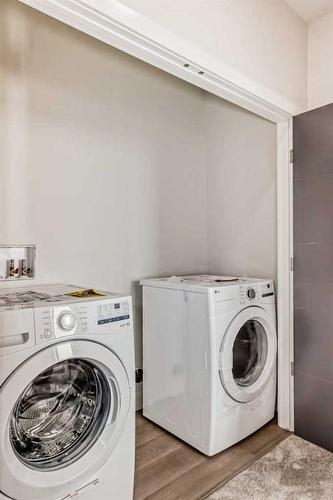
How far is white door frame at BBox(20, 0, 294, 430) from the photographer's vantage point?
120cm

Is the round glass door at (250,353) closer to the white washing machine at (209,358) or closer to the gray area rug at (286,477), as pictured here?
the white washing machine at (209,358)

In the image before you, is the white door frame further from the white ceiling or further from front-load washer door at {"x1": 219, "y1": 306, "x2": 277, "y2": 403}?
the white ceiling

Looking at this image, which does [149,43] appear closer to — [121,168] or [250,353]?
[121,168]

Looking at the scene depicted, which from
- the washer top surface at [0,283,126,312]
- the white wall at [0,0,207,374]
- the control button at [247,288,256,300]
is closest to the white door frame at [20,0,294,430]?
the control button at [247,288,256,300]

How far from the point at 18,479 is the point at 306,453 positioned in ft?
5.16

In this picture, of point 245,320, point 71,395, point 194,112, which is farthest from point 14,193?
point 194,112

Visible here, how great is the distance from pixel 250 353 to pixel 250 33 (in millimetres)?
1907

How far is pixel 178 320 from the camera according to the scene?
2006 mm

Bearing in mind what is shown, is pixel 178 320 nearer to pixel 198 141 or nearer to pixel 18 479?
pixel 18 479

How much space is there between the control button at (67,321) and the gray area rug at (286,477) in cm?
110

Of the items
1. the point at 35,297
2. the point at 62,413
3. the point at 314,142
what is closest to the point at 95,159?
the point at 35,297

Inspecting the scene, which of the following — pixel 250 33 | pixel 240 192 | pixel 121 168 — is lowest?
pixel 240 192

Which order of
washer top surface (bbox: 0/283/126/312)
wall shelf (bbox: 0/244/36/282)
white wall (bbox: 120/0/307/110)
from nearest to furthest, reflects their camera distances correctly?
washer top surface (bbox: 0/283/126/312)
white wall (bbox: 120/0/307/110)
wall shelf (bbox: 0/244/36/282)

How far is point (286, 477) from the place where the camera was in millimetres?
1695
